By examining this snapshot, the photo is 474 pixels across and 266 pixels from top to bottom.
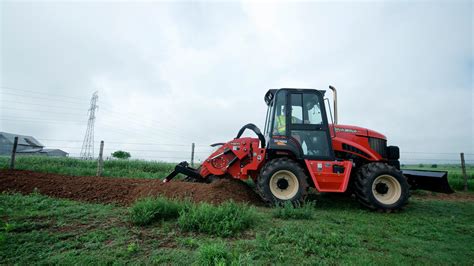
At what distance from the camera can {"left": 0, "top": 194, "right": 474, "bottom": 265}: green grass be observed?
2.73 m

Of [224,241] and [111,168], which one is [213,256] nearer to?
[224,241]

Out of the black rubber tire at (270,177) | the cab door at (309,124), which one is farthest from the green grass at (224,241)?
the cab door at (309,124)

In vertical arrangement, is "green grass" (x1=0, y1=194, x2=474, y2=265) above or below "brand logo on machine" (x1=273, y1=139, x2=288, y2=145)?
below

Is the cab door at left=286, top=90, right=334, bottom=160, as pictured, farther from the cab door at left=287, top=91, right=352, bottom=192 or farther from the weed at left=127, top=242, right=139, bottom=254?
the weed at left=127, top=242, right=139, bottom=254

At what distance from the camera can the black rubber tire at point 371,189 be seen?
567 cm

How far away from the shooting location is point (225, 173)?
6398 mm

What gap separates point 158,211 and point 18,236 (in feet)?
5.69

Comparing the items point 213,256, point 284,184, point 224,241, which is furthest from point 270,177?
point 213,256

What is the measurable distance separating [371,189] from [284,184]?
199 centimetres

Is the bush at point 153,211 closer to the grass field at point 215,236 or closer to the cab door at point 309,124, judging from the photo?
the grass field at point 215,236

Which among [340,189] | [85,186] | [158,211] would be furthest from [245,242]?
[85,186]

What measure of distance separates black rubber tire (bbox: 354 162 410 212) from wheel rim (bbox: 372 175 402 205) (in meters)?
0.07

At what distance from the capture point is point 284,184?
5.81 meters

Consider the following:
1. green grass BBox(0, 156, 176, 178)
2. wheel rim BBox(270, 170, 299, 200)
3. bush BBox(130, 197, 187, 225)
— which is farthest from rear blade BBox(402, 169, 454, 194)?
green grass BBox(0, 156, 176, 178)
